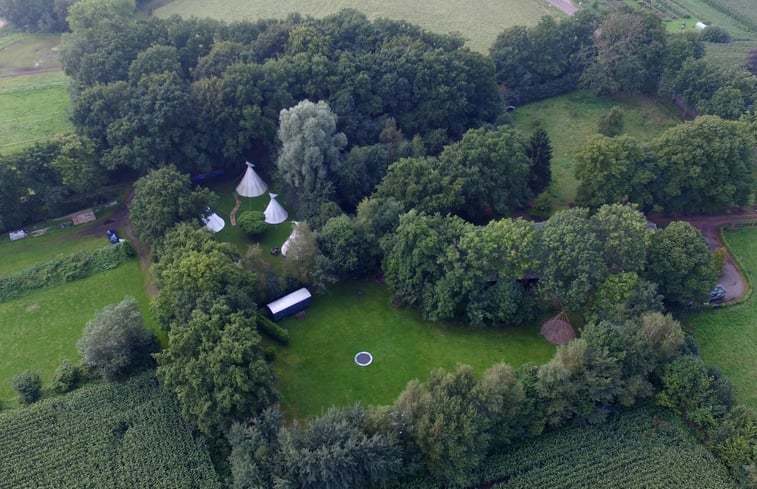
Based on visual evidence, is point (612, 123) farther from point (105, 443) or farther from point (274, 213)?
point (105, 443)

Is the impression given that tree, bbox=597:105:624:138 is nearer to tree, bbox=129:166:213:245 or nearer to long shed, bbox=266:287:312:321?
long shed, bbox=266:287:312:321

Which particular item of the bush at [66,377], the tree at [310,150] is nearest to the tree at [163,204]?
the tree at [310,150]

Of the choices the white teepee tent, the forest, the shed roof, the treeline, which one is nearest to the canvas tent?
the forest

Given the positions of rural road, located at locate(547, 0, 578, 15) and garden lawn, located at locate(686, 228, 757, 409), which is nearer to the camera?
garden lawn, located at locate(686, 228, 757, 409)

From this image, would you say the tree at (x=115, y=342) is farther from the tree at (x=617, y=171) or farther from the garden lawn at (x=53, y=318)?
the tree at (x=617, y=171)

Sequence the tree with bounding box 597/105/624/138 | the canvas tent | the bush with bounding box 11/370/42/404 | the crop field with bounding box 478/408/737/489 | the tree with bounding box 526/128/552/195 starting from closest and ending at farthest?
the crop field with bounding box 478/408/737/489, the bush with bounding box 11/370/42/404, the canvas tent, the tree with bounding box 526/128/552/195, the tree with bounding box 597/105/624/138

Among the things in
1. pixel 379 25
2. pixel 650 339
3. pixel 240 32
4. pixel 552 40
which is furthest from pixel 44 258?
pixel 552 40

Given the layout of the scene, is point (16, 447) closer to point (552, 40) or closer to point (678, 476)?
point (678, 476)
